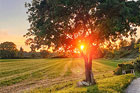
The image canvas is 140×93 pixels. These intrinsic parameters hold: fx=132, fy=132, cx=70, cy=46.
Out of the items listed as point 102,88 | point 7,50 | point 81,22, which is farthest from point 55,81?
point 7,50

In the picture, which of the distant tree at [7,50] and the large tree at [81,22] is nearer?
the large tree at [81,22]

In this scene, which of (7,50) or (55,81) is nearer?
(55,81)

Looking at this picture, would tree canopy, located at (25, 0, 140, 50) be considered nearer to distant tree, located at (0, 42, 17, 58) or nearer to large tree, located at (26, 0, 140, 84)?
large tree, located at (26, 0, 140, 84)

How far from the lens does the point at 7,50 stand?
9700cm

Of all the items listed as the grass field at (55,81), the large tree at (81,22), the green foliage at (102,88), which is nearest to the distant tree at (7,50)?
the grass field at (55,81)

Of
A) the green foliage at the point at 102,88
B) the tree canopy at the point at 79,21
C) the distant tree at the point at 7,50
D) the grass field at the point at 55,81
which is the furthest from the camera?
the distant tree at the point at 7,50

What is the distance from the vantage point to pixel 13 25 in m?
22.2

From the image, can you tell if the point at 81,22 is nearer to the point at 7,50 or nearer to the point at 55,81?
the point at 55,81

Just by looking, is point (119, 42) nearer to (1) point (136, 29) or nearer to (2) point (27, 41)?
(1) point (136, 29)

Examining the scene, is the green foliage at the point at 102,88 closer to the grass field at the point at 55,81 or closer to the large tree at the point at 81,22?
the grass field at the point at 55,81

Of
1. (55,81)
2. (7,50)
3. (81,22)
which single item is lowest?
(55,81)

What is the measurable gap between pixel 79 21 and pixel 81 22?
297 mm

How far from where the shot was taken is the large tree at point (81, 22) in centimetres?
1080

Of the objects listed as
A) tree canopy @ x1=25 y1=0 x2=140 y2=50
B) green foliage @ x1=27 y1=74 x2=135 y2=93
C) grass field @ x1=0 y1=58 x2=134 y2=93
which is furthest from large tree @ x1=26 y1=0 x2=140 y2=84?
grass field @ x1=0 y1=58 x2=134 y2=93
